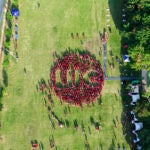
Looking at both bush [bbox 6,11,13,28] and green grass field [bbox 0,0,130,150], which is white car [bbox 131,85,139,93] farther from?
bush [bbox 6,11,13,28]

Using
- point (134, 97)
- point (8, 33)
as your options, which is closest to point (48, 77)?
point (8, 33)

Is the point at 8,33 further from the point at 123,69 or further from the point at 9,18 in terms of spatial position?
the point at 123,69

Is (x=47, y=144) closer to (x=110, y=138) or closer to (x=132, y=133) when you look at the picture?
(x=110, y=138)

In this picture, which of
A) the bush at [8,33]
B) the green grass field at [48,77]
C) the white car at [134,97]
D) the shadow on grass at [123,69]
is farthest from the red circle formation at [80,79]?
the bush at [8,33]

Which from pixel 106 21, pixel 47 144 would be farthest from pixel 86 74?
pixel 47 144

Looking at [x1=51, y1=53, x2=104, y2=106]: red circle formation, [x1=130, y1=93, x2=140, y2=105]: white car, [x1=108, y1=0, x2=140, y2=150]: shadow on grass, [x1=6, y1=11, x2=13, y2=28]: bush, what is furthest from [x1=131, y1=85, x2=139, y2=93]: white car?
[x1=6, y1=11, x2=13, y2=28]: bush

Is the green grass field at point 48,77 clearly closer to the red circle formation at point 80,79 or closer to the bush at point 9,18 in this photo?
the red circle formation at point 80,79

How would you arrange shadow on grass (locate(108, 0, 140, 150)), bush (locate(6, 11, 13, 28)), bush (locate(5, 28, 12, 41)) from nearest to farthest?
shadow on grass (locate(108, 0, 140, 150)), bush (locate(5, 28, 12, 41)), bush (locate(6, 11, 13, 28))
